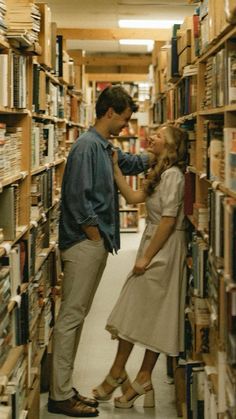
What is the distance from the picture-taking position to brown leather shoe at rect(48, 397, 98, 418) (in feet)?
12.8

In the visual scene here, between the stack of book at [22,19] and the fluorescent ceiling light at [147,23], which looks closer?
the stack of book at [22,19]

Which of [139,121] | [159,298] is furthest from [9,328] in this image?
[139,121]

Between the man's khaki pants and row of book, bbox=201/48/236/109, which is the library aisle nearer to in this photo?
the man's khaki pants

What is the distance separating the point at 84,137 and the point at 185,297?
3.54 feet

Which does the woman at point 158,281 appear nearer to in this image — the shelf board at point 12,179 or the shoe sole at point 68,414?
the shoe sole at point 68,414

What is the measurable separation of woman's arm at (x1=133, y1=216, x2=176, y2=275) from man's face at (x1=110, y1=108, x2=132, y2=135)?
58 centimetres

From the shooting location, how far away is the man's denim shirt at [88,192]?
373 centimetres

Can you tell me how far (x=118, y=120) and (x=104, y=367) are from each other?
177cm

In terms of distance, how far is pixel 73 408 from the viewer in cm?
389

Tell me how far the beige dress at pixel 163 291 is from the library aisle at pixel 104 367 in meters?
0.40

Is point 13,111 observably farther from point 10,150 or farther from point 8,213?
point 8,213

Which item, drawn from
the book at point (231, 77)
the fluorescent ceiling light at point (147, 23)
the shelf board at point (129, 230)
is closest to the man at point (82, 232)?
the book at point (231, 77)

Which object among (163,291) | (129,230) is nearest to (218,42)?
(163,291)

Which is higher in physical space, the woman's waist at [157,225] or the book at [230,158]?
the book at [230,158]
